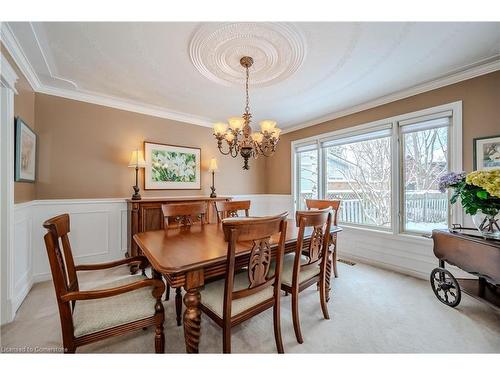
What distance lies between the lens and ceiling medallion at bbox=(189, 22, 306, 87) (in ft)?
5.49

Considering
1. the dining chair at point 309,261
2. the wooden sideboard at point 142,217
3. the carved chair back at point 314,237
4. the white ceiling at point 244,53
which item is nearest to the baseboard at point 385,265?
the dining chair at point 309,261

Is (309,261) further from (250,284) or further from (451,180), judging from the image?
(451,180)

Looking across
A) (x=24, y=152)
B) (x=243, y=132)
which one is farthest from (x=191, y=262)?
(x=24, y=152)

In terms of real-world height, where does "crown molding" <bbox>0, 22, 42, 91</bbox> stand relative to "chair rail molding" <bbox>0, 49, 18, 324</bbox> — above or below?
above

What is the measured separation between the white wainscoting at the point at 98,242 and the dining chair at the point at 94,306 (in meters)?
1.40

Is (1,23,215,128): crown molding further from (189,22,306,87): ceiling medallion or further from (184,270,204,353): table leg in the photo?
(184,270,204,353): table leg

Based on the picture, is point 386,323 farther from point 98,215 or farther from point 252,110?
point 98,215

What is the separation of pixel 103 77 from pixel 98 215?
178 centimetres

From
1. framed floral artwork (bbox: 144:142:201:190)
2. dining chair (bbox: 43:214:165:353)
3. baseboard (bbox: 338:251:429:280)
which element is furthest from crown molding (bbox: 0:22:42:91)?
baseboard (bbox: 338:251:429:280)

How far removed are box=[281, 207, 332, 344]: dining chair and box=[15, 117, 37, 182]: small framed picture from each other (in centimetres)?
265

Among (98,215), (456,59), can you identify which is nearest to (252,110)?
(456,59)

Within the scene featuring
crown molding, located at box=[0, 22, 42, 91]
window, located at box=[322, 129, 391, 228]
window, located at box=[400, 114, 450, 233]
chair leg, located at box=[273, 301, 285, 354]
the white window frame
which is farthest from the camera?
window, located at box=[322, 129, 391, 228]
